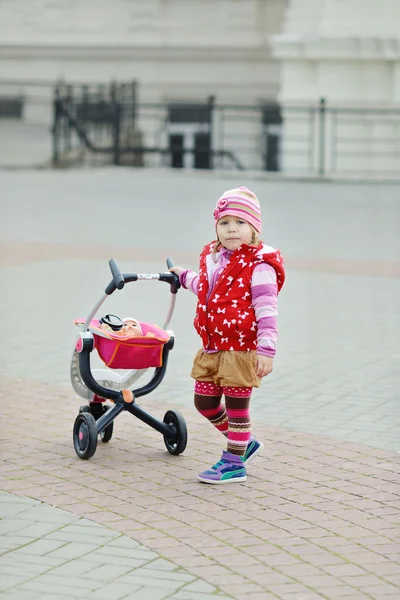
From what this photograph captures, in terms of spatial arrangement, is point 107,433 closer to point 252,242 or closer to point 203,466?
point 203,466

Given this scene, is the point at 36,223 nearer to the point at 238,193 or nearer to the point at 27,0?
the point at 238,193

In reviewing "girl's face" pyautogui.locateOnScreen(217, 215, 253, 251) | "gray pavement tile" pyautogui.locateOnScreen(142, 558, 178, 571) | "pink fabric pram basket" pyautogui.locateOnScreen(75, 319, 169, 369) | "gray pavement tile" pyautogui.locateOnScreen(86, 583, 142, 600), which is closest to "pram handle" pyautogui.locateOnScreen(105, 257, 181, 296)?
"pink fabric pram basket" pyautogui.locateOnScreen(75, 319, 169, 369)

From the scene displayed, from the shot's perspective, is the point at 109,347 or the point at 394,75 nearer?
the point at 109,347

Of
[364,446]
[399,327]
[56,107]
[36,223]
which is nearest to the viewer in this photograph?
[364,446]

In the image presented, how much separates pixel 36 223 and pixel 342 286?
640 cm

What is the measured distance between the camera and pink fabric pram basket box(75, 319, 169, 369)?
564 centimetres

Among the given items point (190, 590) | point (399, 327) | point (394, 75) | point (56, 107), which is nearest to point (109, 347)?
point (190, 590)

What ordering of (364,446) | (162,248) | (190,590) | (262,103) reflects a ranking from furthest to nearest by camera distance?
1. (262,103)
2. (162,248)
3. (364,446)
4. (190,590)

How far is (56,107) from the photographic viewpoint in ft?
95.5

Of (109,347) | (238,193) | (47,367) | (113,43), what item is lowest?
(47,367)

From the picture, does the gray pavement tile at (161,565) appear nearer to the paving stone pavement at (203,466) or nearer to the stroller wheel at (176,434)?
the paving stone pavement at (203,466)

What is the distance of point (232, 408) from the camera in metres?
5.39

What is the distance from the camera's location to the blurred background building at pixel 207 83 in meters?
26.8

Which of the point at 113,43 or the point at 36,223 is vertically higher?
the point at 113,43
